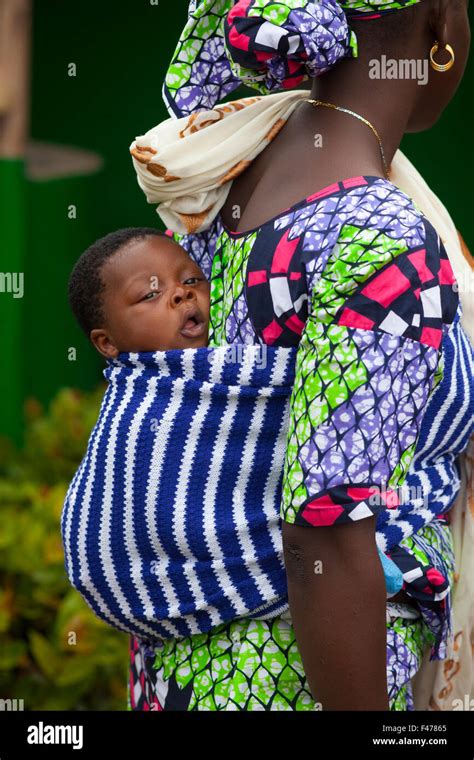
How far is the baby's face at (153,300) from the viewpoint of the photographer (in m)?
1.97

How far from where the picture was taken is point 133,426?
1.85m

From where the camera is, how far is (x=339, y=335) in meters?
1.61

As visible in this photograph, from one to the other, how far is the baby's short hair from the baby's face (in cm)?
1

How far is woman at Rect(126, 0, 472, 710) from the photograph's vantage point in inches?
63.7

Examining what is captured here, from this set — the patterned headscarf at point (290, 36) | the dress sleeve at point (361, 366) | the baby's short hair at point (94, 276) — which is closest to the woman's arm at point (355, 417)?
the dress sleeve at point (361, 366)

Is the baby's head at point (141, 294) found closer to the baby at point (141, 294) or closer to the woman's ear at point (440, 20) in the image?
the baby at point (141, 294)

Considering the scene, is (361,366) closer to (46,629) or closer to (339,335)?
(339,335)

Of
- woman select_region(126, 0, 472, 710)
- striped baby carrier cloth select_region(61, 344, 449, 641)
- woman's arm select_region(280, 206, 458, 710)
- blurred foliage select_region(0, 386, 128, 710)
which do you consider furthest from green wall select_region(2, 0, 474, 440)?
woman's arm select_region(280, 206, 458, 710)

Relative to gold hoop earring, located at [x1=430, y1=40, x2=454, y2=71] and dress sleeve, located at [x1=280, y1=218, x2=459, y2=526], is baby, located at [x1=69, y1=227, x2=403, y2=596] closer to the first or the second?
dress sleeve, located at [x1=280, y1=218, x2=459, y2=526]

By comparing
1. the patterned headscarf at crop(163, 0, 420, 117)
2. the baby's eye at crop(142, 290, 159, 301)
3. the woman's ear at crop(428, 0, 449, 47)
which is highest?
the woman's ear at crop(428, 0, 449, 47)

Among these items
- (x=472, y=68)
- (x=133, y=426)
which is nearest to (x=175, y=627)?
(x=133, y=426)

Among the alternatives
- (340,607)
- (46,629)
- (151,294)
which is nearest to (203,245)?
(151,294)

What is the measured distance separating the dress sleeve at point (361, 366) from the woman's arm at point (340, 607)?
0.14ft

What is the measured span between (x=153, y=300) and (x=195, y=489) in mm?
388
